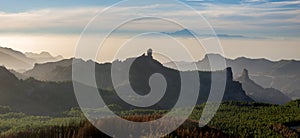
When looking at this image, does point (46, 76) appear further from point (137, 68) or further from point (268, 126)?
point (268, 126)

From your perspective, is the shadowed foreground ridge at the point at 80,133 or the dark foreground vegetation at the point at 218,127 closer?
the shadowed foreground ridge at the point at 80,133

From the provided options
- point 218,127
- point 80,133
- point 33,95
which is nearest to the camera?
point 80,133

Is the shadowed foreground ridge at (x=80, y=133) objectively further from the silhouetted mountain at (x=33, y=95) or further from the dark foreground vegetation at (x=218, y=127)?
the silhouetted mountain at (x=33, y=95)

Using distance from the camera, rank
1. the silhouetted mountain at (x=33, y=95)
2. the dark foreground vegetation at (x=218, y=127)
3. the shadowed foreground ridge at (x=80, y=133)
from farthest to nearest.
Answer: the silhouetted mountain at (x=33, y=95) < the dark foreground vegetation at (x=218, y=127) < the shadowed foreground ridge at (x=80, y=133)

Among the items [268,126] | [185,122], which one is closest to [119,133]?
[185,122]

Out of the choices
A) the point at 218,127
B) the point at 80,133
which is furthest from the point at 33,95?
the point at 80,133

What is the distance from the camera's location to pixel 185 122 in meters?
12.4

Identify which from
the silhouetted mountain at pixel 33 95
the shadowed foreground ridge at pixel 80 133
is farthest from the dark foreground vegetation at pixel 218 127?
the silhouetted mountain at pixel 33 95

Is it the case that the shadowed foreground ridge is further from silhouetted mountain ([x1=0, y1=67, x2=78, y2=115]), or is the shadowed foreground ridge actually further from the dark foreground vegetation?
silhouetted mountain ([x1=0, y1=67, x2=78, y2=115])

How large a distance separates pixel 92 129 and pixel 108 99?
8287 centimetres

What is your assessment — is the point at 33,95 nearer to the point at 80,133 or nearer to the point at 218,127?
the point at 218,127

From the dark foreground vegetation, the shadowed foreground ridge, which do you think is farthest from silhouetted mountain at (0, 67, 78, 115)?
the shadowed foreground ridge

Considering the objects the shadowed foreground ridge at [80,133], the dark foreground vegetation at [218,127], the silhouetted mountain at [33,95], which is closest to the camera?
the shadowed foreground ridge at [80,133]

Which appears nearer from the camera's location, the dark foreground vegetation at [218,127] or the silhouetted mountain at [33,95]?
the dark foreground vegetation at [218,127]
